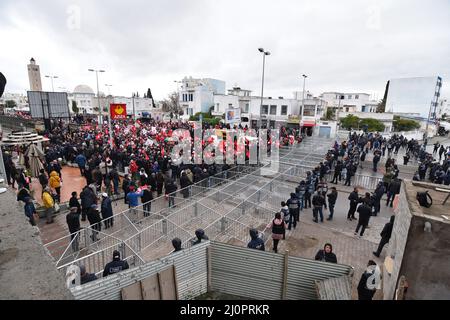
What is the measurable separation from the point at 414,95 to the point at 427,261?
275 feet

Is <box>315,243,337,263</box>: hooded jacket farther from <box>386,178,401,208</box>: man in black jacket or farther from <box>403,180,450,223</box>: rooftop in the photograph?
<box>386,178,401,208</box>: man in black jacket

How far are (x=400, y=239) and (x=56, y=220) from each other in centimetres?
1164

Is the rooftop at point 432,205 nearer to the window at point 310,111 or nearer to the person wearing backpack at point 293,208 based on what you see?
the person wearing backpack at point 293,208

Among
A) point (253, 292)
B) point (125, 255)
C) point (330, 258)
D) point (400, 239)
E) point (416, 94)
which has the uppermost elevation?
point (416, 94)

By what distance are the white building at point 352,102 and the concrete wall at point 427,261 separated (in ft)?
201

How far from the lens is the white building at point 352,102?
63203 millimetres

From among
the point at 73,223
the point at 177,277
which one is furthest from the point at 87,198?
the point at 177,277

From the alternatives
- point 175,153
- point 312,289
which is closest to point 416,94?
point 175,153

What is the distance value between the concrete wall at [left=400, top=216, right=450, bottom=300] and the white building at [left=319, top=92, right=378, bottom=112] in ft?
201

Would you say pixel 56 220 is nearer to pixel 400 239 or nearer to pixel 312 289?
pixel 312 289

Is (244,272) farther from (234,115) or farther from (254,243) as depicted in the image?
(234,115)

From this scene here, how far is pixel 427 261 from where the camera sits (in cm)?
521

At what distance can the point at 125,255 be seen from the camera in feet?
23.3

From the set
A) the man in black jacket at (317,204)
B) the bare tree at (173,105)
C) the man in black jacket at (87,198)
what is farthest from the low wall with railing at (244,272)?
the bare tree at (173,105)
